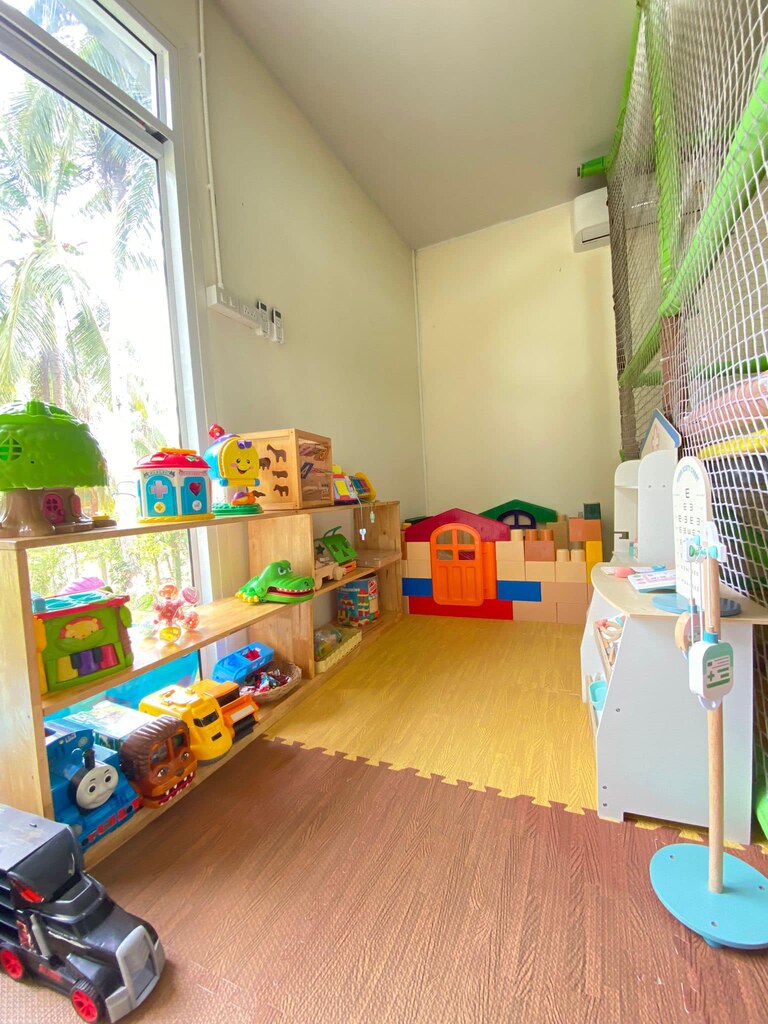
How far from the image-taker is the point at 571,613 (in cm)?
246

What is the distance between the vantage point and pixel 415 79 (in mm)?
2115

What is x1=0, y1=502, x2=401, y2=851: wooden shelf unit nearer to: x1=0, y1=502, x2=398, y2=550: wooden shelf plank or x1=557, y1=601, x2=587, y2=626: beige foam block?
x1=0, y1=502, x2=398, y2=550: wooden shelf plank

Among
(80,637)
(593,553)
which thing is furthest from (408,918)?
(593,553)

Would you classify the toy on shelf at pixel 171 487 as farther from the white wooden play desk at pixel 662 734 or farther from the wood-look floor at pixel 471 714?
the white wooden play desk at pixel 662 734

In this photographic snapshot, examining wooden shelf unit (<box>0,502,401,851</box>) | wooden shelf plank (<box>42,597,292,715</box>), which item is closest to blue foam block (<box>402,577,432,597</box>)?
wooden shelf unit (<box>0,502,401,851</box>)

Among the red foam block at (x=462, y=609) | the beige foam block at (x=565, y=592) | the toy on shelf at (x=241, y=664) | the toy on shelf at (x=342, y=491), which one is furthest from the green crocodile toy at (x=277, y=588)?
the beige foam block at (x=565, y=592)

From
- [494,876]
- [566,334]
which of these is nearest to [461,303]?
[566,334]

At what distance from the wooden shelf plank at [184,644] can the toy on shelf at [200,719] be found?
18cm

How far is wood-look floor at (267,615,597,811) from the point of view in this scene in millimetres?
1241

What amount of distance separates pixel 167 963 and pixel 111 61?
242 cm

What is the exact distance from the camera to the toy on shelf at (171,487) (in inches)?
48.4

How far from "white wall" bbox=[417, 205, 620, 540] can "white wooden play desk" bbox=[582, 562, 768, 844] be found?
235 centimetres

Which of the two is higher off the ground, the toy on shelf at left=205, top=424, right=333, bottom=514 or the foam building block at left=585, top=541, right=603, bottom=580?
the toy on shelf at left=205, top=424, right=333, bottom=514

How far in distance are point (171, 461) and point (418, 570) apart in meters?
1.80
